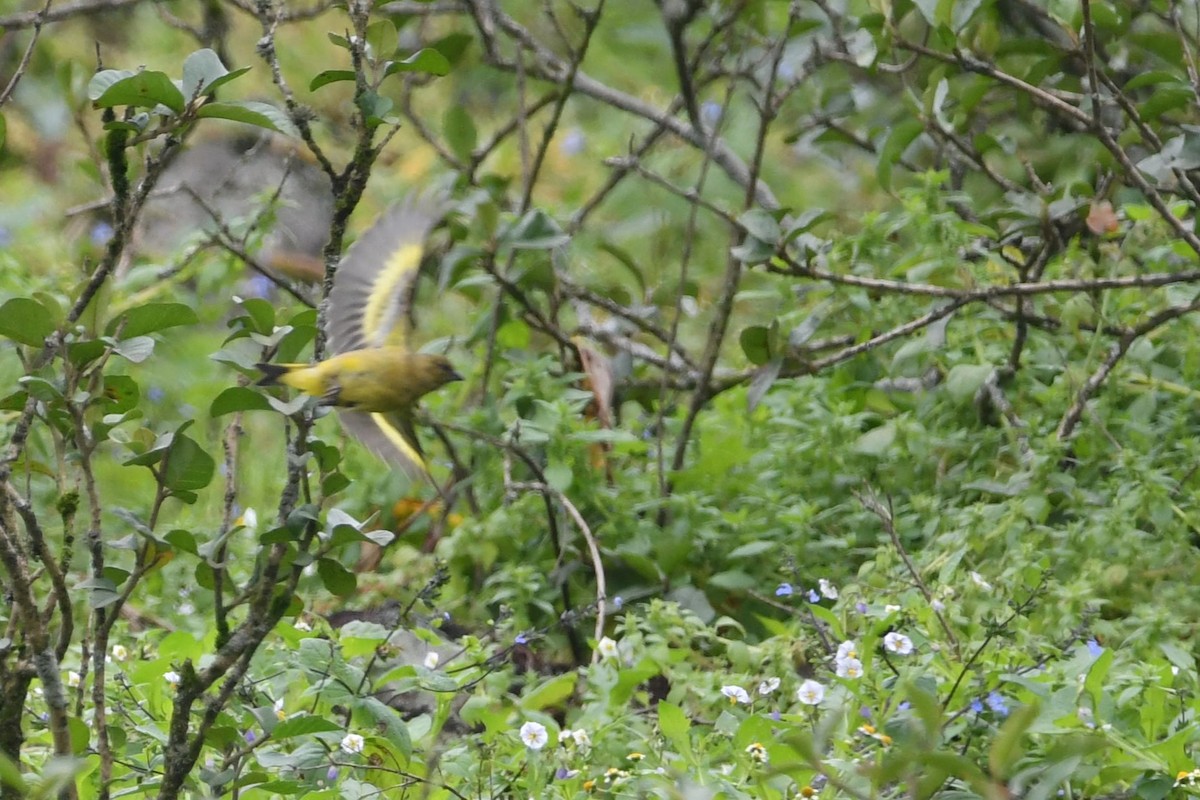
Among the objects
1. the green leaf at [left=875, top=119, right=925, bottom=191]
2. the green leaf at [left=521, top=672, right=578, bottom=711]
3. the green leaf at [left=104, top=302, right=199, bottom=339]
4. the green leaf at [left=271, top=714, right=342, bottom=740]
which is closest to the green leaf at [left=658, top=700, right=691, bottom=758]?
the green leaf at [left=521, top=672, right=578, bottom=711]

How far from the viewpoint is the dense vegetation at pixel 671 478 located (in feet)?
4.53

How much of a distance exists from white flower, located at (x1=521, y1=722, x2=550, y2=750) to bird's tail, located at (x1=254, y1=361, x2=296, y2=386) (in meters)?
0.48

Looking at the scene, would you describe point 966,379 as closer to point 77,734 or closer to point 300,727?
point 300,727

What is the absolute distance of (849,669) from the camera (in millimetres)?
1721

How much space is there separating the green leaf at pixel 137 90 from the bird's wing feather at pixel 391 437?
3.91 feet

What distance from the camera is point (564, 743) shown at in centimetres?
175

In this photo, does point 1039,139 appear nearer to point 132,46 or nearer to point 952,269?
point 952,269

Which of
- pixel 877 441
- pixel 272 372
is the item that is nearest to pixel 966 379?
pixel 877 441

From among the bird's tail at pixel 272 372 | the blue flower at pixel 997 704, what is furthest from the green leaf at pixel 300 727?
the blue flower at pixel 997 704

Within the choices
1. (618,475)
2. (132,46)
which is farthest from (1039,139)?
(132,46)

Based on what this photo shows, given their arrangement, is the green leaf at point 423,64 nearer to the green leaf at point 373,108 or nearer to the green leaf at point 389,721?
A: the green leaf at point 373,108

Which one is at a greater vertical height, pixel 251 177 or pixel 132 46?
pixel 132 46

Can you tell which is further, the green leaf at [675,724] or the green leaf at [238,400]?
the green leaf at [675,724]

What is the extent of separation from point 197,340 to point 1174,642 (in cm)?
328
